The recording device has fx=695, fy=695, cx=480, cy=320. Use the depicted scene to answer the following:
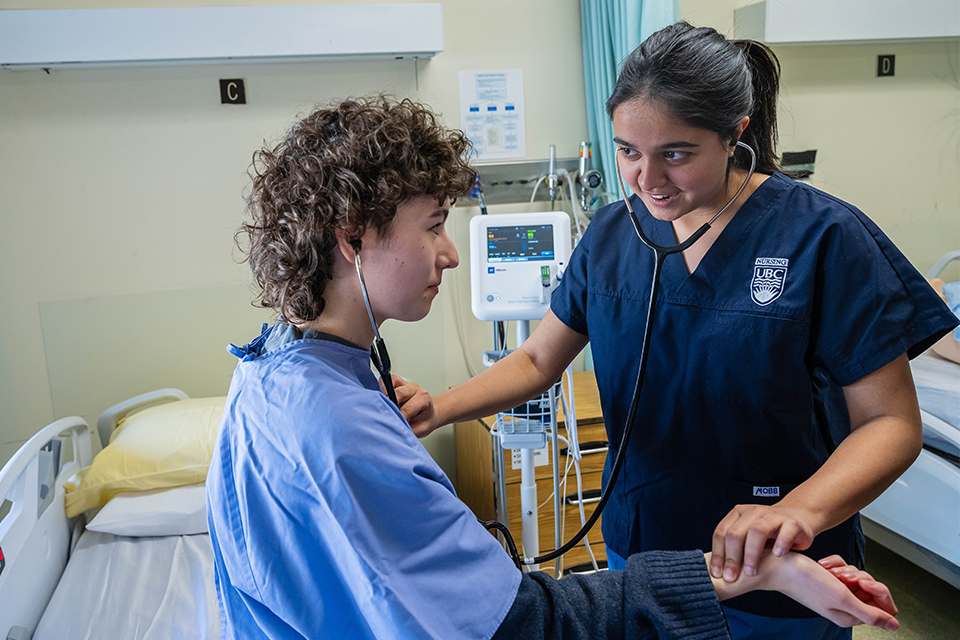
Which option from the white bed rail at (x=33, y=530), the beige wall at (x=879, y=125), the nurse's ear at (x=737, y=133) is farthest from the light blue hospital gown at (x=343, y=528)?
the beige wall at (x=879, y=125)

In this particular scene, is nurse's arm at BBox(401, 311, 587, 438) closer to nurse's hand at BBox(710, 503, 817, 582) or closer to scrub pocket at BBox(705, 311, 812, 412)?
scrub pocket at BBox(705, 311, 812, 412)

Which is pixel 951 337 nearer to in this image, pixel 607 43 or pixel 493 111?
pixel 607 43

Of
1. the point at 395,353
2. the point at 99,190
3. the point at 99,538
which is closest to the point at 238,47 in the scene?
the point at 99,190

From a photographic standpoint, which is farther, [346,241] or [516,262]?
[516,262]

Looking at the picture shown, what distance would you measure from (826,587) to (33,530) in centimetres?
→ 177

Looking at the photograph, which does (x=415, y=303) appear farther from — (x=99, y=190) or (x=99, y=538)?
(x=99, y=190)

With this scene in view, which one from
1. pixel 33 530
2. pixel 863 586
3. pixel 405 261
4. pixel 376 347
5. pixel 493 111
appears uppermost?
pixel 493 111

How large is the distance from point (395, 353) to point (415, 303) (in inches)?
73.0

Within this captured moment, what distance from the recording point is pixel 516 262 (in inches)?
71.3

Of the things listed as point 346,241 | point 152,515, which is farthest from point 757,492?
point 152,515

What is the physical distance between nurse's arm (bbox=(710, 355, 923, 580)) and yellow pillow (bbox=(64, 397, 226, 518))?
1.63m

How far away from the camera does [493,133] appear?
2615 millimetres

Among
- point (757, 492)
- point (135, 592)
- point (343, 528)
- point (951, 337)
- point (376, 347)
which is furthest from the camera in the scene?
point (951, 337)

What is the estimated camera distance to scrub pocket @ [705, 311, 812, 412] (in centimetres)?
97
